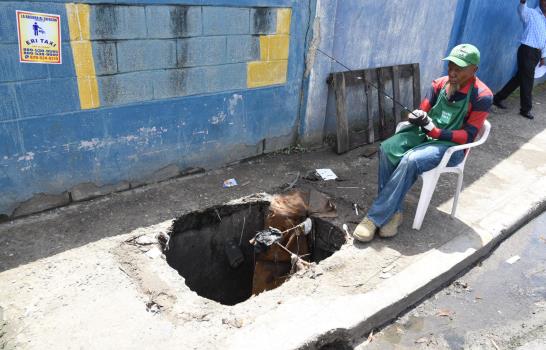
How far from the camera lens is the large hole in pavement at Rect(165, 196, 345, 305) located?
12.6ft

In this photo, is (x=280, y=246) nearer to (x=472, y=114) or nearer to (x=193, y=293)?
(x=193, y=293)

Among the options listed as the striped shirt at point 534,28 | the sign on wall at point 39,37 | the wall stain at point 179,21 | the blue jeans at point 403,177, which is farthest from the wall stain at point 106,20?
the striped shirt at point 534,28

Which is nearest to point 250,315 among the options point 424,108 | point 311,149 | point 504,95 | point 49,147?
point 49,147

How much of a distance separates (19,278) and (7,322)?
41cm

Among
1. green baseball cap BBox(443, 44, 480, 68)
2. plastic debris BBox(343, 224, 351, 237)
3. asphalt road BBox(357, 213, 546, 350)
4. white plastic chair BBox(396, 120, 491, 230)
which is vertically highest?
green baseball cap BBox(443, 44, 480, 68)

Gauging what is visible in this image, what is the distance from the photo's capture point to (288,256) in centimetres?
402

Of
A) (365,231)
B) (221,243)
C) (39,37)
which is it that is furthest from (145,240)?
(365,231)

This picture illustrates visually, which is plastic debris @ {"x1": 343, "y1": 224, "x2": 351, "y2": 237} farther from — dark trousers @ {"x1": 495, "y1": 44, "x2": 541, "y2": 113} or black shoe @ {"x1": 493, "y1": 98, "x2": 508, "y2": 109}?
black shoe @ {"x1": 493, "y1": 98, "x2": 508, "y2": 109}

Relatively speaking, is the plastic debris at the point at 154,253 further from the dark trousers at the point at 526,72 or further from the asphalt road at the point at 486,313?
the dark trousers at the point at 526,72

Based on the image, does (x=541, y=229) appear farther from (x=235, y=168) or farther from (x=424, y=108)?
(x=235, y=168)

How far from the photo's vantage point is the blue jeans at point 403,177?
368cm

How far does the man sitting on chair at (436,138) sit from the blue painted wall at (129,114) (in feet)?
5.25

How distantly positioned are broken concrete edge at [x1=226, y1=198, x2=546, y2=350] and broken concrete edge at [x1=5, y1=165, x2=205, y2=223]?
2001 mm

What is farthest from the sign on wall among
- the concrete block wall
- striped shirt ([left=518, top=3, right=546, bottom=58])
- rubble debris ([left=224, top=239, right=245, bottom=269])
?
striped shirt ([left=518, top=3, right=546, bottom=58])
